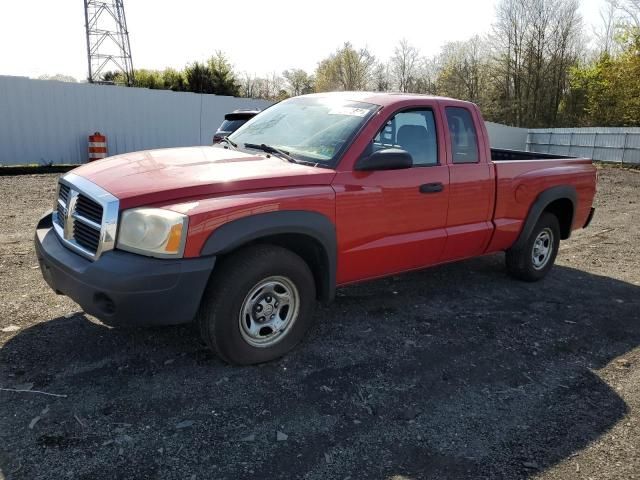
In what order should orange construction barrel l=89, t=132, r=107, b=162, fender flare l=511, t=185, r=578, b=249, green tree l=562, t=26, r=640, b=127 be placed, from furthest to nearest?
green tree l=562, t=26, r=640, b=127 < orange construction barrel l=89, t=132, r=107, b=162 < fender flare l=511, t=185, r=578, b=249

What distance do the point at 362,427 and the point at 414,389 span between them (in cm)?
61

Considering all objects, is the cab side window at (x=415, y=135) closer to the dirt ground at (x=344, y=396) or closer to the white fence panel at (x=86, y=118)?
the dirt ground at (x=344, y=396)

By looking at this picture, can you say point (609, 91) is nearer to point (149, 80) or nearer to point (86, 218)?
point (149, 80)

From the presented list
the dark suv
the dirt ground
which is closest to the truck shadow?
the dirt ground

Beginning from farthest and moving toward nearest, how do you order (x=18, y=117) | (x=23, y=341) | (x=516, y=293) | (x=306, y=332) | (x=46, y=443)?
(x=18, y=117) → (x=516, y=293) → (x=306, y=332) → (x=23, y=341) → (x=46, y=443)

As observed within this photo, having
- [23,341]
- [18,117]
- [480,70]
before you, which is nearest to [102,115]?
[18,117]

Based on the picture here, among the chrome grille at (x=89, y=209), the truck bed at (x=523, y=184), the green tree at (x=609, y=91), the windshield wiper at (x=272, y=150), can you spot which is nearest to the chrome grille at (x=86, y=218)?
the chrome grille at (x=89, y=209)

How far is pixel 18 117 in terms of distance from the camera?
13.7m

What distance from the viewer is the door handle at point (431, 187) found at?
4.29 m

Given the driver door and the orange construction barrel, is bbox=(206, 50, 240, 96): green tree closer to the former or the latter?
the orange construction barrel

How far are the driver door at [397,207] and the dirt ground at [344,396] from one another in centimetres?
60

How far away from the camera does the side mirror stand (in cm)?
379

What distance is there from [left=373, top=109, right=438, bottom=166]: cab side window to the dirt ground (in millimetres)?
1450

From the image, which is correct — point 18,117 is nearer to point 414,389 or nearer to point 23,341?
point 23,341
